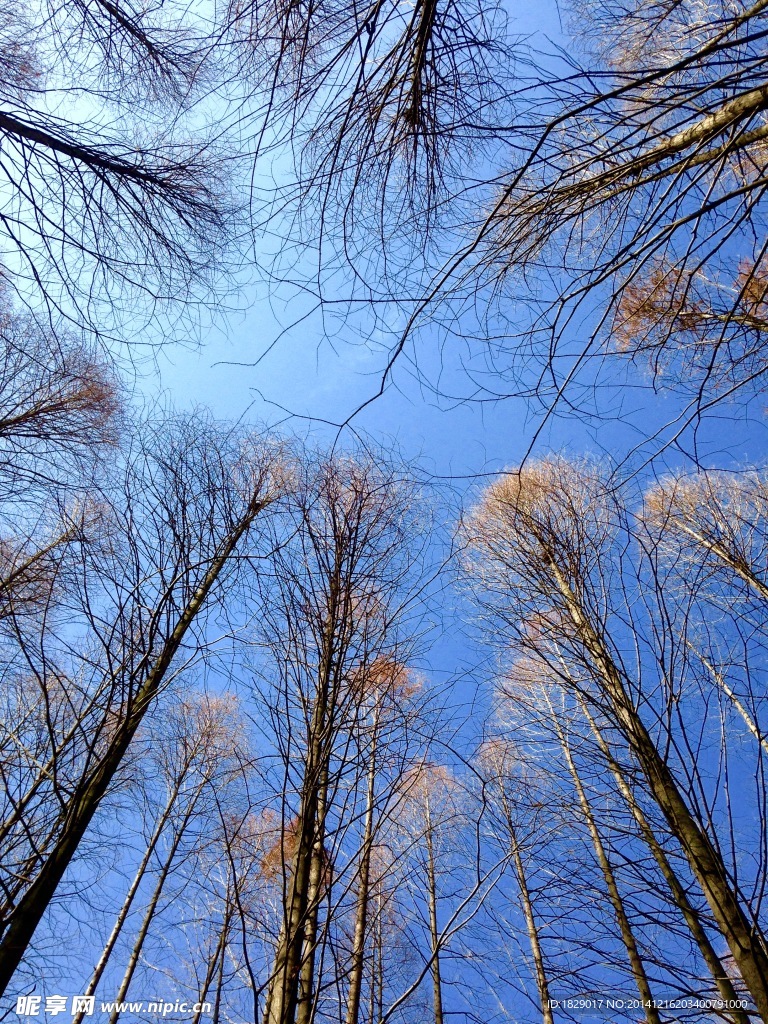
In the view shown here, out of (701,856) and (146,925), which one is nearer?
(701,856)

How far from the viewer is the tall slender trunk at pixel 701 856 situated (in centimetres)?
184

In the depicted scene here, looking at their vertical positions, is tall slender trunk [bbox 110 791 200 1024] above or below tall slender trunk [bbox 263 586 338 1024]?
above

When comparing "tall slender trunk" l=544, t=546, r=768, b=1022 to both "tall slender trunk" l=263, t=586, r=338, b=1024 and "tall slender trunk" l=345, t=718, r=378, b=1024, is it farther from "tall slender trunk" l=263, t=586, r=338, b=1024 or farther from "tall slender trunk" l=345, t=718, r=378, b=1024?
"tall slender trunk" l=263, t=586, r=338, b=1024

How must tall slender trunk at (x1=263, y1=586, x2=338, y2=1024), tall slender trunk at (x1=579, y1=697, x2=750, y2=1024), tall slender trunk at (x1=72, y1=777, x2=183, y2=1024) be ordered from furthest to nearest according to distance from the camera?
tall slender trunk at (x1=72, y1=777, x2=183, y2=1024)
tall slender trunk at (x1=579, y1=697, x2=750, y2=1024)
tall slender trunk at (x1=263, y1=586, x2=338, y2=1024)

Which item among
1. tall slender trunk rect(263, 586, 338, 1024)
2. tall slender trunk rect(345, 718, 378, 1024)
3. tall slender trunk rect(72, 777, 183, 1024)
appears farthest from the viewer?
tall slender trunk rect(72, 777, 183, 1024)

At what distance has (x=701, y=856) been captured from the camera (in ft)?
7.34

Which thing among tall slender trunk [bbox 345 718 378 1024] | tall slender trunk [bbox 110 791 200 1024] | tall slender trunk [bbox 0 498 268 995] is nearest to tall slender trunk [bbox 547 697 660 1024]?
tall slender trunk [bbox 345 718 378 1024]

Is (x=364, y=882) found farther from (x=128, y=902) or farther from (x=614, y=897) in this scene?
(x=128, y=902)

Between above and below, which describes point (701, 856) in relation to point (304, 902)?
above

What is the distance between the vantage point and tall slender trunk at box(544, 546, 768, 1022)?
1.84 meters

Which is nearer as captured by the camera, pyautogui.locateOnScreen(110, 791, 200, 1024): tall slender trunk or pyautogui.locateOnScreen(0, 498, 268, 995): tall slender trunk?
pyautogui.locateOnScreen(0, 498, 268, 995): tall slender trunk

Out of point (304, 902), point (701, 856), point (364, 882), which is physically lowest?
point (304, 902)

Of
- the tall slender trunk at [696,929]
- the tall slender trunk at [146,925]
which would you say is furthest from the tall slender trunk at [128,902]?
the tall slender trunk at [696,929]

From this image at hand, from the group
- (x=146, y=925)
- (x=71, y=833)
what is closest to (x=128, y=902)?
(x=146, y=925)
